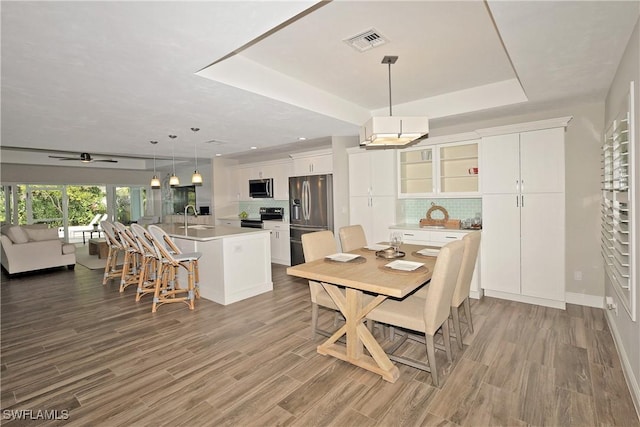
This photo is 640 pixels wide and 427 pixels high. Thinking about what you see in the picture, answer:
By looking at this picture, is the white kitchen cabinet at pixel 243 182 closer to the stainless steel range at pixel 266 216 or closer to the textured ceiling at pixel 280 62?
the stainless steel range at pixel 266 216

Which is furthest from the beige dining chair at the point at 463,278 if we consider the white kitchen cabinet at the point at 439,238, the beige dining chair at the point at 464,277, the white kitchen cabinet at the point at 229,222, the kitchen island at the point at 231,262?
the white kitchen cabinet at the point at 229,222

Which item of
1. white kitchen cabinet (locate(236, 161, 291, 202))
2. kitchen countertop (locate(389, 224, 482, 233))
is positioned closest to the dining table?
kitchen countertop (locate(389, 224, 482, 233))

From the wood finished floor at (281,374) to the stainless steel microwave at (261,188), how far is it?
3.65 meters

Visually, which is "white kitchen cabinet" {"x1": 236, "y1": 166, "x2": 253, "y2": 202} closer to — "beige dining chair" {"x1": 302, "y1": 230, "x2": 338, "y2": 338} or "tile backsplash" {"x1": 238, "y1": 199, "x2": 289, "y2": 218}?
"tile backsplash" {"x1": 238, "y1": 199, "x2": 289, "y2": 218}

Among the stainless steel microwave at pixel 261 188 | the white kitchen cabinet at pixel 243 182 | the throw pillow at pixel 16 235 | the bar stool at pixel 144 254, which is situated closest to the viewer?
the bar stool at pixel 144 254

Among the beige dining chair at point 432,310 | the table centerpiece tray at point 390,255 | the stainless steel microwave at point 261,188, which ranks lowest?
the beige dining chair at point 432,310

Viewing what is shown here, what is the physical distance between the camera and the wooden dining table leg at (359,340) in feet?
7.99

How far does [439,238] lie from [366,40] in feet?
9.21

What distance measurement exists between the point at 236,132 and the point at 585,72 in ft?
13.5

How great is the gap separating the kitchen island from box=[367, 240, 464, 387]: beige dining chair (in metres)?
2.33

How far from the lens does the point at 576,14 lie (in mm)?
1839

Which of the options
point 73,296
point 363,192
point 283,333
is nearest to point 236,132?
point 363,192

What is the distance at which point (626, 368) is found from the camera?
93.3 inches

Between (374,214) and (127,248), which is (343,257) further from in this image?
(127,248)
